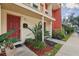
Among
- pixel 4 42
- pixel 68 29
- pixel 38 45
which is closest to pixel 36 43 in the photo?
pixel 38 45

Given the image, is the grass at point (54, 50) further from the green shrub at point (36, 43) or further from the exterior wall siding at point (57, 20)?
the exterior wall siding at point (57, 20)

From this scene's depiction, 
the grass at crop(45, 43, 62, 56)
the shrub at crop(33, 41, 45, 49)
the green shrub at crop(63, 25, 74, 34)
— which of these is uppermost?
the green shrub at crop(63, 25, 74, 34)

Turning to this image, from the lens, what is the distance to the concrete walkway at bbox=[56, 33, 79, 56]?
4.30m

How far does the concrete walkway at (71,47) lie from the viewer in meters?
4.30

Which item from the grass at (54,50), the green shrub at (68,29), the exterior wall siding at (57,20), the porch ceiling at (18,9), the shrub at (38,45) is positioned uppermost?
the porch ceiling at (18,9)

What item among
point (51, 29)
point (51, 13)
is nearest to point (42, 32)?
point (51, 29)

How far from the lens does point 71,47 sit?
4.50 meters

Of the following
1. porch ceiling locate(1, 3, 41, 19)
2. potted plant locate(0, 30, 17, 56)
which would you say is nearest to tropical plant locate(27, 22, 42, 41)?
porch ceiling locate(1, 3, 41, 19)

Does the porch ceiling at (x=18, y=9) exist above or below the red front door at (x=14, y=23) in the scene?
above

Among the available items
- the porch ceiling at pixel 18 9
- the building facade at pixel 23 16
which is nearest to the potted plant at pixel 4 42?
the building facade at pixel 23 16

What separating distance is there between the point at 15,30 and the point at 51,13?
3.97ft

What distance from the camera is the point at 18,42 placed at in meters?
4.47

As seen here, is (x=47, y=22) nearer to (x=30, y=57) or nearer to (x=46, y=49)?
(x=46, y=49)

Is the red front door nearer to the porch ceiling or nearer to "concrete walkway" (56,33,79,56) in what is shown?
the porch ceiling
